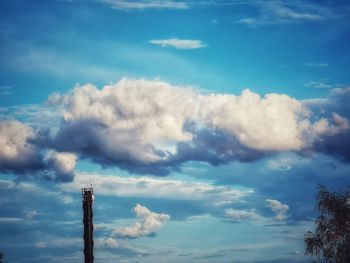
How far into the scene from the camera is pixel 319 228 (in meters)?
41.6

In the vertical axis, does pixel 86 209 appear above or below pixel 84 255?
above

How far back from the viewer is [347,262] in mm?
38656

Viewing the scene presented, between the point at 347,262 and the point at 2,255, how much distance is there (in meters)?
51.5


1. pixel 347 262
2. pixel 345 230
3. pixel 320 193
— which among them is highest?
pixel 320 193

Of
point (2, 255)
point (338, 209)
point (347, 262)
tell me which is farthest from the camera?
point (2, 255)

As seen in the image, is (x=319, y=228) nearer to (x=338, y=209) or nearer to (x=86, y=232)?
(x=338, y=209)

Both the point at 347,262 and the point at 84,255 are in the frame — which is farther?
the point at 84,255

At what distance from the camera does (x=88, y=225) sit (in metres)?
50.2

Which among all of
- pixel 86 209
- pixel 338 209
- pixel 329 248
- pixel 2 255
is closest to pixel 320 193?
pixel 338 209

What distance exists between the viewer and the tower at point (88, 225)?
161ft

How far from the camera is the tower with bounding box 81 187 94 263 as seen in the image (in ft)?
161

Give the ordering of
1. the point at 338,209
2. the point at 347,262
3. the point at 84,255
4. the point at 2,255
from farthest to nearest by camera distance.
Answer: the point at 2,255
the point at 84,255
the point at 338,209
the point at 347,262

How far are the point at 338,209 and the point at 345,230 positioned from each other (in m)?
2.09

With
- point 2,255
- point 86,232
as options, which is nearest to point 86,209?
point 86,232
